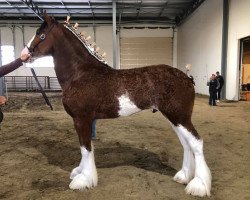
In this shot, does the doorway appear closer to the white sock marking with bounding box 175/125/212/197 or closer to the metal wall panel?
the metal wall panel

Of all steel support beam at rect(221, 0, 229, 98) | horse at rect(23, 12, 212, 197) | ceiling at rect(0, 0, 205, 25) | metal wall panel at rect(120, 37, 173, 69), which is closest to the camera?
horse at rect(23, 12, 212, 197)

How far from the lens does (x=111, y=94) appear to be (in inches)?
146

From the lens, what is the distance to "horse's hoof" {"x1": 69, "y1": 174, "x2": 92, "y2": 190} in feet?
12.3

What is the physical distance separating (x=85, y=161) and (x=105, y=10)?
65.1 feet

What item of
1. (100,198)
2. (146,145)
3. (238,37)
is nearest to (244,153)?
(146,145)

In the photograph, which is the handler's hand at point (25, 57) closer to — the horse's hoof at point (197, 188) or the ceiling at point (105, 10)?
the horse's hoof at point (197, 188)

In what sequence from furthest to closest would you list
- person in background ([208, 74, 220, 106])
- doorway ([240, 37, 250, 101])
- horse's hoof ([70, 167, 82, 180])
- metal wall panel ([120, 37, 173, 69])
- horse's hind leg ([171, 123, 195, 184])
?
metal wall panel ([120, 37, 173, 69]), doorway ([240, 37, 250, 101]), person in background ([208, 74, 220, 106]), horse's hoof ([70, 167, 82, 180]), horse's hind leg ([171, 123, 195, 184])

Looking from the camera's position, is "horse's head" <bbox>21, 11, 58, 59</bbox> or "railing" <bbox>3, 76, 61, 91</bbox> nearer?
"horse's head" <bbox>21, 11, 58, 59</bbox>

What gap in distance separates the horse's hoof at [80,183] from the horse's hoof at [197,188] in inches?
51.8

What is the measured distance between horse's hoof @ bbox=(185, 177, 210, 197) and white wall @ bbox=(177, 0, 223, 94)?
546 inches

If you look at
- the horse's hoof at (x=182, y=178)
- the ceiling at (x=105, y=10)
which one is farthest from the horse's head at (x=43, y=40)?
the ceiling at (x=105, y=10)

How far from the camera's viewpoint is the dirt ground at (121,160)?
366 cm

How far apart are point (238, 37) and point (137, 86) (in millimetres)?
12472

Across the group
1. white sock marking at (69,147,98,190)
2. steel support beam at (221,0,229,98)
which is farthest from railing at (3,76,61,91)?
white sock marking at (69,147,98,190)
